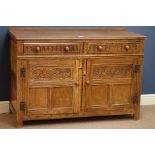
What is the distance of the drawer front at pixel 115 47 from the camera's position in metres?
2.94

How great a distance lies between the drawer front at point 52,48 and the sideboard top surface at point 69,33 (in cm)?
6

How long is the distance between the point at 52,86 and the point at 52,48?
33 centimetres

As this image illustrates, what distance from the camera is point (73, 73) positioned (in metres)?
2.95

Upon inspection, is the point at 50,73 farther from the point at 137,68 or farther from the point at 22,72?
the point at 137,68

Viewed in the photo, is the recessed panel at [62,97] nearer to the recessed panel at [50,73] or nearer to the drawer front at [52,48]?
the recessed panel at [50,73]

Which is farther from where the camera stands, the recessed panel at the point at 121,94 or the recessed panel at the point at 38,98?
the recessed panel at the point at 121,94

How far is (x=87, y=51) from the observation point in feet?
9.61

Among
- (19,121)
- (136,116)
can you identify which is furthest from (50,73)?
(136,116)

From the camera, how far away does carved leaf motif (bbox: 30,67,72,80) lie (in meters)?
2.87

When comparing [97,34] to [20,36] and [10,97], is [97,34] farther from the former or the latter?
[10,97]

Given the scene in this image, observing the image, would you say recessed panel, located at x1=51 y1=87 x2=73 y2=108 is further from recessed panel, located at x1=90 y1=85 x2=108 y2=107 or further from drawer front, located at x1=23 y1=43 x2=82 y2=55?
drawer front, located at x1=23 y1=43 x2=82 y2=55

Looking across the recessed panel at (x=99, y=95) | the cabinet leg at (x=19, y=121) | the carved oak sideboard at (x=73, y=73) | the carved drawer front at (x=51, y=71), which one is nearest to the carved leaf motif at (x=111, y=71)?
the carved oak sideboard at (x=73, y=73)

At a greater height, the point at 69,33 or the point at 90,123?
the point at 69,33

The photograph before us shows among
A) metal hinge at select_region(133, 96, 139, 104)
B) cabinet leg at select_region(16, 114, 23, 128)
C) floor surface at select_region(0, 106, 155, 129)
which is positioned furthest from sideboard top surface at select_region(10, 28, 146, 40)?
floor surface at select_region(0, 106, 155, 129)
